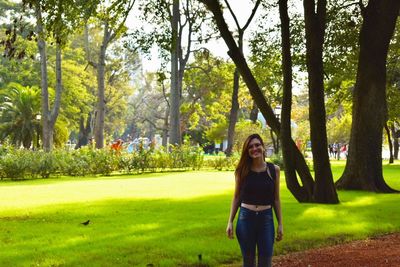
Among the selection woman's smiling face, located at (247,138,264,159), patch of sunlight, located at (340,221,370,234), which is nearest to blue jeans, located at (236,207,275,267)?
woman's smiling face, located at (247,138,264,159)

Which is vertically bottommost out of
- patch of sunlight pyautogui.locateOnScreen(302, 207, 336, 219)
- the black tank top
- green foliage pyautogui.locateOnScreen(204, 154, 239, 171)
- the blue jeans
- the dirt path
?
the dirt path

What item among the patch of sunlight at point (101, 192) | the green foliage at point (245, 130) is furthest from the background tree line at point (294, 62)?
the green foliage at point (245, 130)

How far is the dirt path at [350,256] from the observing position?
25.2 feet

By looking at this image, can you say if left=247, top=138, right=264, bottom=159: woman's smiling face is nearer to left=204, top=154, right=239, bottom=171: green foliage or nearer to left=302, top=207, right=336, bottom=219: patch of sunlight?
left=302, top=207, right=336, bottom=219: patch of sunlight

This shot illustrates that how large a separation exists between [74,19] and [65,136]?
2813 cm

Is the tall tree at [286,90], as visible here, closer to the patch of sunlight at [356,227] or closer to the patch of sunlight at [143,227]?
the patch of sunlight at [356,227]

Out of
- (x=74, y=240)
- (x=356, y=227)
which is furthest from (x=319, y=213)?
(x=74, y=240)

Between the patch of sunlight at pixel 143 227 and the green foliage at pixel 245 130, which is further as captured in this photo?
the green foliage at pixel 245 130

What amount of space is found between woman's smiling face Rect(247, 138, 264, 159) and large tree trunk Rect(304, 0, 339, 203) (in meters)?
8.41

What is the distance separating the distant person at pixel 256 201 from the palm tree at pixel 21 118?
35.2 m

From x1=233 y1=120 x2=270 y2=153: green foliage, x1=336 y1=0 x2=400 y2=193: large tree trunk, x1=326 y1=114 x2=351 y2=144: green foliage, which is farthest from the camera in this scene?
x1=326 y1=114 x2=351 y2=144: green foliage

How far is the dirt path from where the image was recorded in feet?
25.2

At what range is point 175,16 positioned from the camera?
3238 cm

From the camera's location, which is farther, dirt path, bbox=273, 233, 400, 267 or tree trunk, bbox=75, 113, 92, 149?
tree trunk, bbox=75, 113, 92, 149
